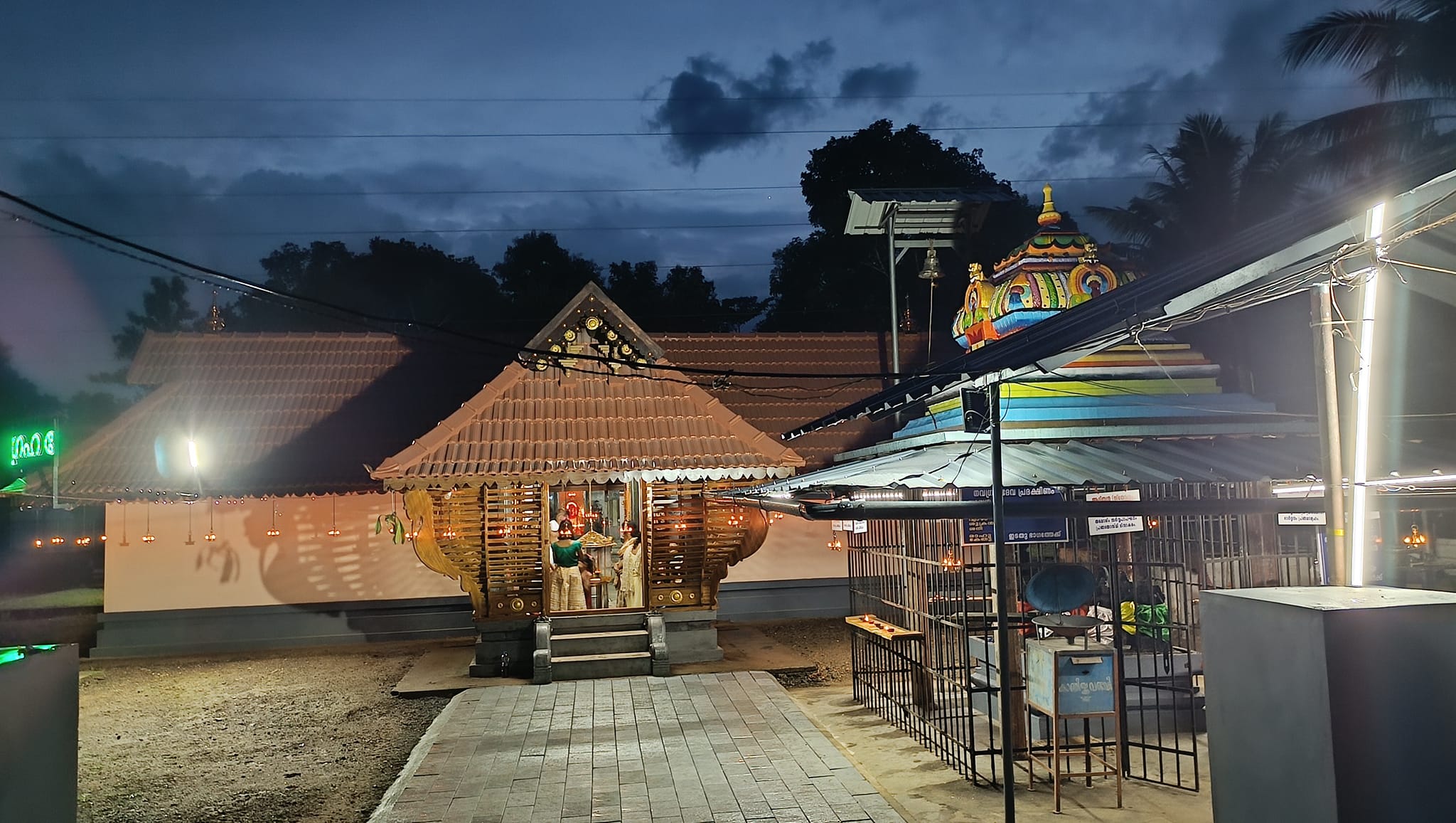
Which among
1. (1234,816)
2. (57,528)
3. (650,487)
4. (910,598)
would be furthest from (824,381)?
(57,528)

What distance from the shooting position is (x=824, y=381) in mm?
18500

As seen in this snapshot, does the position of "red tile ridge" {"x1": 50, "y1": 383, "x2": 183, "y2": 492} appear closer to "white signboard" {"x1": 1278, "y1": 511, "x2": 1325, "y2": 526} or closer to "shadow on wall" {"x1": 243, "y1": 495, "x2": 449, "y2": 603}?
"shadow on wall" {"x1": 243, "y1": 495, "x2": 449, "y2": 603}

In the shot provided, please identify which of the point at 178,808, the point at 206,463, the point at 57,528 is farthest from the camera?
the point at 57,528

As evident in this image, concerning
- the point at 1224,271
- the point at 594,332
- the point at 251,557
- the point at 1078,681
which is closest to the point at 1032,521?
the point at 1078,681

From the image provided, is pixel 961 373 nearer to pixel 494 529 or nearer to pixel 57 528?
pixel 494 529

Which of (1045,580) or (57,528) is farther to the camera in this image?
(57,528)

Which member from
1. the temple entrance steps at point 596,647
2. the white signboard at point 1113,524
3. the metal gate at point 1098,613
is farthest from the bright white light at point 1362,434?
the temple entrance steps at point 596,647

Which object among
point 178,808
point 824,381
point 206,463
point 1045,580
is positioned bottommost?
point 178,808

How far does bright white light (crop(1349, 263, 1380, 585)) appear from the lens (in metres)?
4.69

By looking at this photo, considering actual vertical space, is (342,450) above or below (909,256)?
below

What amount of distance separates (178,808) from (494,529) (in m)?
5.39

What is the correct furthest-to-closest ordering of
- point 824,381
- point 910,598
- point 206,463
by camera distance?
point 824,381 → point 206,463 → point 910,598

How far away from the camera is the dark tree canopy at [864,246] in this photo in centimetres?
2738

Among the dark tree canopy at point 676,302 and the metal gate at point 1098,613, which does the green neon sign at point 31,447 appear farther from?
the dark tree canopy at point 676,302
